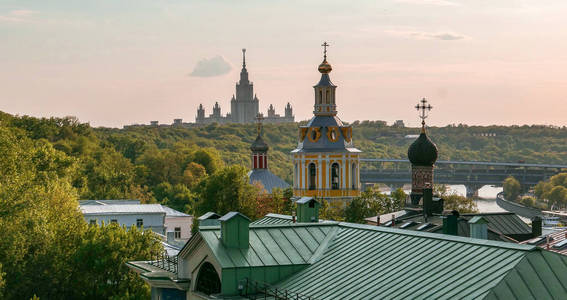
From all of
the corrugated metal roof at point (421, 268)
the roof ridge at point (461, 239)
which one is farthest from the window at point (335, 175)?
the corrugated metal roof at point (421, 268)

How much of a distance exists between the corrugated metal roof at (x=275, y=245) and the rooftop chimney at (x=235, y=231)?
17cm

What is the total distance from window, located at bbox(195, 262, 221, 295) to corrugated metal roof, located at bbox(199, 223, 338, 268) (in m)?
0.71

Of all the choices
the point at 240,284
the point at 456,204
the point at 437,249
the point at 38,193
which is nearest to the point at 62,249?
the point at 38,193

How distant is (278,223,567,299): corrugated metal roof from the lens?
23156mm

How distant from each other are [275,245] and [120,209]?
49.2 m

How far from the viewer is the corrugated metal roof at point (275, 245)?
28641 mm

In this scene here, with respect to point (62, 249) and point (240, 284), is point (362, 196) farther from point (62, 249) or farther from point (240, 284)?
point (240, 284)

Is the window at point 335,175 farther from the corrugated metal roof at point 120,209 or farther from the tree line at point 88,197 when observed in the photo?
the corrugated metal roof at point 120,209

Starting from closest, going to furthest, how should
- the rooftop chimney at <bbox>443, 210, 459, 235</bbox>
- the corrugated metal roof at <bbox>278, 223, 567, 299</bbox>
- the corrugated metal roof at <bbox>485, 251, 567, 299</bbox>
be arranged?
1. the corrugated metal roof at <bbox>485, 251, 567, 299</bbox>
2. the corrugated metal roof at <bbox>278, 223, 567, 299</bbox>
3. the rooftop chimney at <bbox>443, 210, 459, 235</bbox>

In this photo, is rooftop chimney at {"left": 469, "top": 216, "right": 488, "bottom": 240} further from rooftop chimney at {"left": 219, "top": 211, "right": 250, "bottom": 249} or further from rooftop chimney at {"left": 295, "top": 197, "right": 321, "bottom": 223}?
rooftop chimney at {"left": 219, "top": 211, "right": 250, "bottom": 249}

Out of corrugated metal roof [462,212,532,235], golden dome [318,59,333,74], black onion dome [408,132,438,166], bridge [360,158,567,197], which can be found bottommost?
bridge [360,158,567,197]

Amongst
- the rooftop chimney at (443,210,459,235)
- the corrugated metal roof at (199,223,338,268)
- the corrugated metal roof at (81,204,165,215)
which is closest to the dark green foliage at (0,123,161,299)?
the corrugated metal roof at (199,223,338,268)

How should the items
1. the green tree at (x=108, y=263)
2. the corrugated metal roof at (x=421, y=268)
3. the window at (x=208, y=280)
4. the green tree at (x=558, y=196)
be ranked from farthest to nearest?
the green tree at (x=558, y=196), the green tree at (x=108, y=263), the window at (x=208, y=280), the corrugated metal roof at (x=421, y=268)

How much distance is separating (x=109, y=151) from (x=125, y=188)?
2469 centimetres
